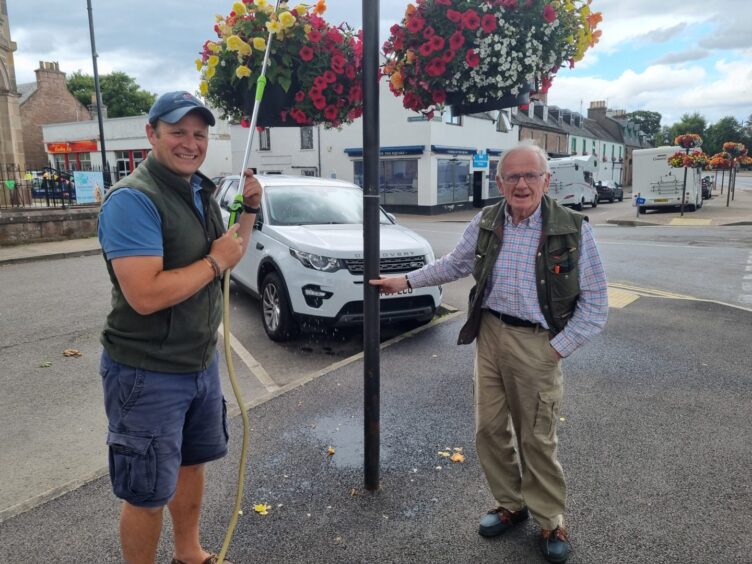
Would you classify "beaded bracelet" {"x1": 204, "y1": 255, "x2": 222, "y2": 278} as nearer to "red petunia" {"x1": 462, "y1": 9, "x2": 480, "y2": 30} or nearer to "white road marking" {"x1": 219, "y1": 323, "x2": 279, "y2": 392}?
"red petunia" {"x1": 462, "y1": 9, "x2": 480, "y2": 30}

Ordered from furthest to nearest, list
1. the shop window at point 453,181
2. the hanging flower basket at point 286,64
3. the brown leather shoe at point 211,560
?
the shop window at point 453,181 → the hanging flower basket at point 286,64 → the brown leather shoe at point 211,560

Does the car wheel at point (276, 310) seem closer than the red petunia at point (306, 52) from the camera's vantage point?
No

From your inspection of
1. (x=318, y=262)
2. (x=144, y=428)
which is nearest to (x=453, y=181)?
(x=318, y=262)

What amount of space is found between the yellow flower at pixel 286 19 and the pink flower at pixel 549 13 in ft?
3.89

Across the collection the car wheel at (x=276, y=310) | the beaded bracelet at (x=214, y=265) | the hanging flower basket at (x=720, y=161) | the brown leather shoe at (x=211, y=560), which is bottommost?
the brown leather shoe at (x=211, y=560)

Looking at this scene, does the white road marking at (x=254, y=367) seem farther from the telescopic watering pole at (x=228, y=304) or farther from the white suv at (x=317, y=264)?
the telescopic watering pole at (x=228, y=304)

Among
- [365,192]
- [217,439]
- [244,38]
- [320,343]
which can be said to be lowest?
[320,343]

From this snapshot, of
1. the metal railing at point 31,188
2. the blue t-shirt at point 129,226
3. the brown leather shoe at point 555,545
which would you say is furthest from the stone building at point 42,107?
the brown leather shoe at point 555,545

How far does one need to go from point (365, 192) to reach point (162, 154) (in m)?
1.18

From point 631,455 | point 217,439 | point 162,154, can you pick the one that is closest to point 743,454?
point 631,455

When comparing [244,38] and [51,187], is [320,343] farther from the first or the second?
[51,187]

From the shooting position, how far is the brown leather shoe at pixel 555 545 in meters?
2.62

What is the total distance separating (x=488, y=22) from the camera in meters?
2.55

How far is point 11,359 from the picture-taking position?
222 inches
